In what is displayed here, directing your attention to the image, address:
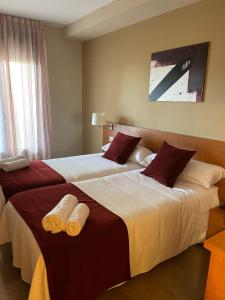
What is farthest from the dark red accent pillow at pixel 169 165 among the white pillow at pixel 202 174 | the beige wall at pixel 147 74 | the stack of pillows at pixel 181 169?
the beige wall at pixel 147 74

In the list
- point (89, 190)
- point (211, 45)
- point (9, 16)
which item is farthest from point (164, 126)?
point (9, 16)

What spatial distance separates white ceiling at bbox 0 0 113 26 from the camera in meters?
2.92

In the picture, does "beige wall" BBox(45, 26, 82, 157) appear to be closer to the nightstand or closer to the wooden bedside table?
the nightstand

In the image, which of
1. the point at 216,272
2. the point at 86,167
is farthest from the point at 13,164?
the point at 216,272

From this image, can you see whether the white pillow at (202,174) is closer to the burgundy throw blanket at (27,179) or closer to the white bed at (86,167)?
the white bed at (86,167)

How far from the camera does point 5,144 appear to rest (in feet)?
12.2

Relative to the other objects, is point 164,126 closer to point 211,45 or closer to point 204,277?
point 211,45

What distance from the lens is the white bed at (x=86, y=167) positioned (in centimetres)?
260

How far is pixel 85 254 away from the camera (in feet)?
4.67

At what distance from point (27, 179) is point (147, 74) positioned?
2.03 metres

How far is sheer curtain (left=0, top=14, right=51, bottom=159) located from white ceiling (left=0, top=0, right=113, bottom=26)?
21 cm

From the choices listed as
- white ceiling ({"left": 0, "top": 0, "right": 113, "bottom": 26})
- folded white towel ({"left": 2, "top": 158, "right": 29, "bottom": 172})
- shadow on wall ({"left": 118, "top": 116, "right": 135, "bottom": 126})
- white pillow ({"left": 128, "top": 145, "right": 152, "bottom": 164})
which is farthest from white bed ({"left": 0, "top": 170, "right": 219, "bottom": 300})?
white ceiling ({"left": 0, "top": 0, "right": 113, "bottom": 26})

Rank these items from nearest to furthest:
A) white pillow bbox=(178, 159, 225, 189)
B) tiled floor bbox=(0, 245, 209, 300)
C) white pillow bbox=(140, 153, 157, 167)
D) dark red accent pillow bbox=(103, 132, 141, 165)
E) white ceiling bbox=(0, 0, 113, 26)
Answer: tiled floor bbox=(0, 245, 209, 300)
white pillow bbox=(178, 159, 225, 189)
white pillow bbox=(140, 153, 157, 167)
white ceiling bbox=(0, 0, 113, 26)
dark red accent pillow bbox=(103, 132, 141, 165)

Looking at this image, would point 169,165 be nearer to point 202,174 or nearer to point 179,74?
point 202,174
